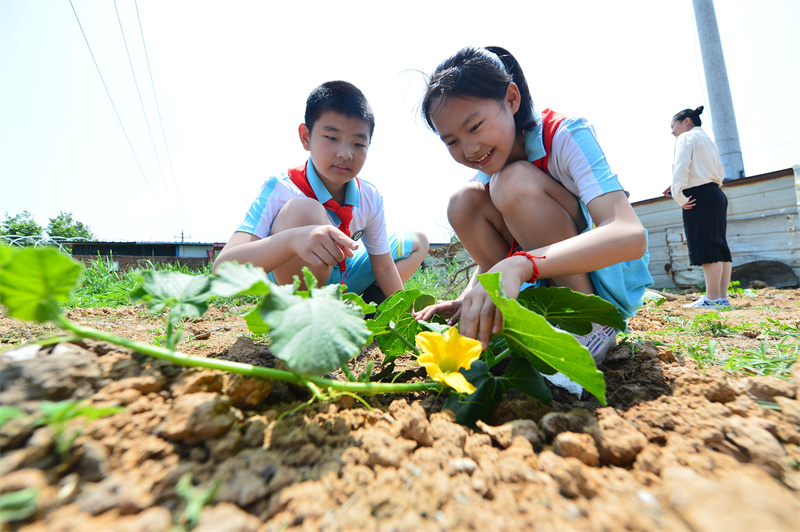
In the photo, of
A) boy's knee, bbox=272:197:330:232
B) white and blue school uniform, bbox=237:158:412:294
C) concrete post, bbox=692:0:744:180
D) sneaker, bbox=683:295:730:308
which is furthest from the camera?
concrete post, bbox=692:0:744:180

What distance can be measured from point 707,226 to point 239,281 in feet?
13.3

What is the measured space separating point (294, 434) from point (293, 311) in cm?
22

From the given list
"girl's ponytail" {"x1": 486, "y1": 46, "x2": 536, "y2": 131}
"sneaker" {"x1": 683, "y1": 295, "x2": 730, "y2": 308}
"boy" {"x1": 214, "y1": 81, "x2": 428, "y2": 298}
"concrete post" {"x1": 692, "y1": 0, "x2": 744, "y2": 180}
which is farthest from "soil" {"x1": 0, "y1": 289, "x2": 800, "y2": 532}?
"concrete post" {"x1": 692, "y1": 0, "x2": 744, "y2": 180}

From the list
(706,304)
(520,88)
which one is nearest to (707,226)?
(706,304)

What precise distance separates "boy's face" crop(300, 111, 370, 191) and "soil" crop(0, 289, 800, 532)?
1.42m

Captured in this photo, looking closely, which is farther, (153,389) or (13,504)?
(153,389)

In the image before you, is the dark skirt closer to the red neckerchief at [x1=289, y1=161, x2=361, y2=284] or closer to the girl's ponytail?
the girl's ponytail

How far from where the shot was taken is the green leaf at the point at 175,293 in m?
0.67

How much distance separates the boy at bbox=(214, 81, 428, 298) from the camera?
173cm

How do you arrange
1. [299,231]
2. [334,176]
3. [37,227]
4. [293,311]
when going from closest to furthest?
[293,311]
[299,231]
[334,176]
[37,227]

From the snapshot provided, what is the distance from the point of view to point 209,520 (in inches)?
18.3

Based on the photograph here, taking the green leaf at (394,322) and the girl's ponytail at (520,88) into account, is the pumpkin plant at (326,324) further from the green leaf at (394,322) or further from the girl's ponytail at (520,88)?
the girl's ponytail at (520,88)

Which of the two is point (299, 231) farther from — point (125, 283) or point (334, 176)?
point (125, 283)

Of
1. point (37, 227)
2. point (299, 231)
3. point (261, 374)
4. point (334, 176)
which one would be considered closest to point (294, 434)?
point (261, 374)
